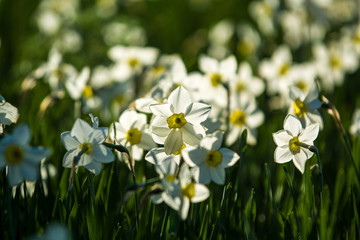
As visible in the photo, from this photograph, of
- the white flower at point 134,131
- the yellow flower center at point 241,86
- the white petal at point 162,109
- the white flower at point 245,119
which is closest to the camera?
the white petal at point 162,109

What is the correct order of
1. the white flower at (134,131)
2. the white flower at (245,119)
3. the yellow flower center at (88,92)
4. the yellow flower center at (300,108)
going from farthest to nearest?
the yellow flower center at (88,92), the white flower at (245,119), the yellow flower center at (300,108), the white flower at (134,131)

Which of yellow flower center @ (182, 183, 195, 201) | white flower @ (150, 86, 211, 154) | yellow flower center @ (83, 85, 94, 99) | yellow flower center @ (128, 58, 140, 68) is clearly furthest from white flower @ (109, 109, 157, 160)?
yellow flower center @ (128, 58, 140, 68)

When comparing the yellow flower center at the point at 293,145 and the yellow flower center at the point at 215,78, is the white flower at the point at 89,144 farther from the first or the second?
the yellow flower center at the point at 215,78

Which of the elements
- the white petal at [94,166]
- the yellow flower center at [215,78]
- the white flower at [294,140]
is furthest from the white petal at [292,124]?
the yellow flower center at [215,78]

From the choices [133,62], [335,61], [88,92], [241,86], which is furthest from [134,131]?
[335,61]

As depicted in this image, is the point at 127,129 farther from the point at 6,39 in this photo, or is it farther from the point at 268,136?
the point at 6,39

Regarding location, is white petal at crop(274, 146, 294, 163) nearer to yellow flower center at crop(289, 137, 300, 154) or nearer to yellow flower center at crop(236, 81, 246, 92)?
yellow flower center at crop(289, 137, 300, 154)
